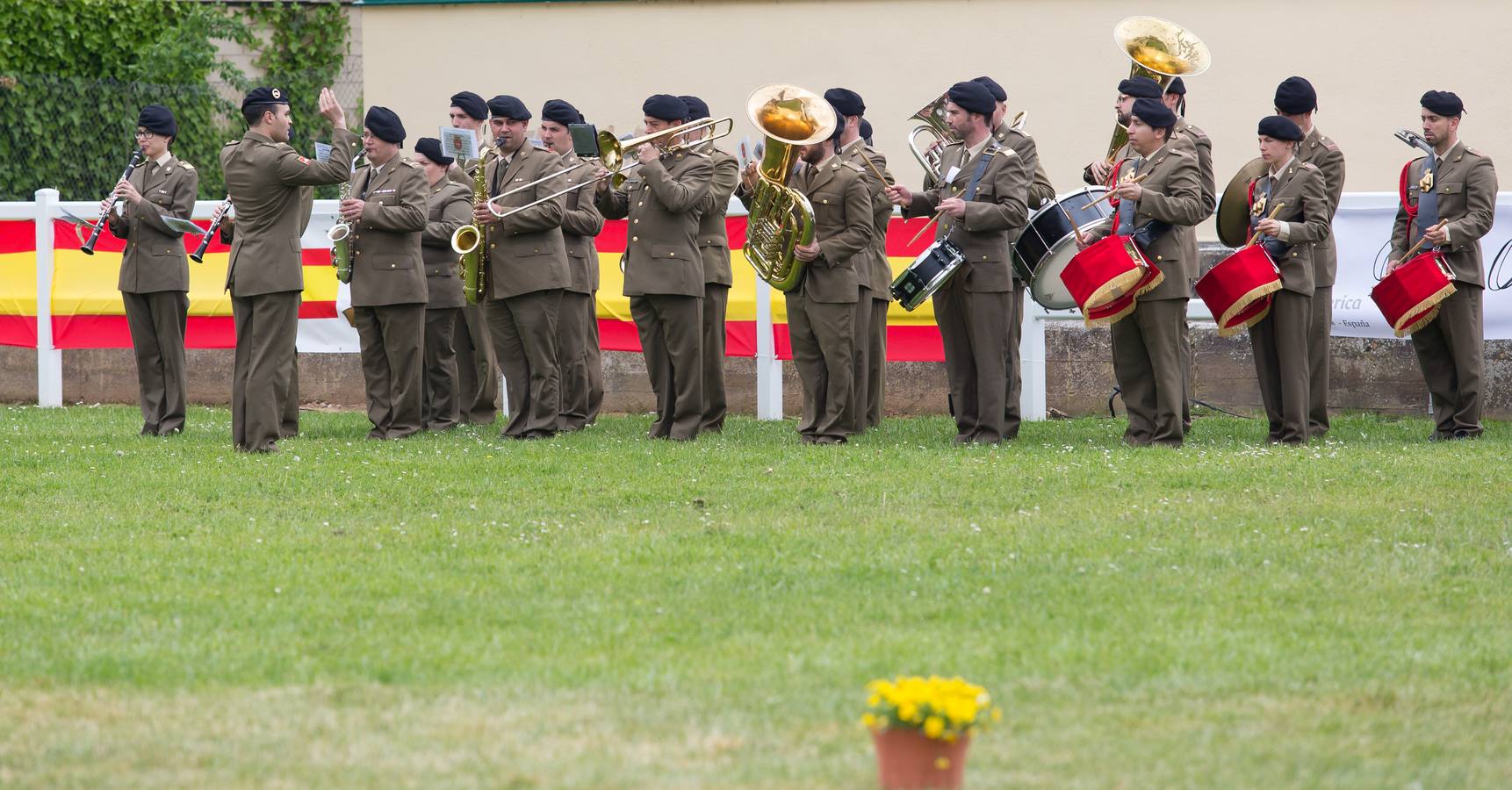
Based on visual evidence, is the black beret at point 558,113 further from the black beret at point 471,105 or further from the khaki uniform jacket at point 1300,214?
the khaki uniform jacket at point 1300,214

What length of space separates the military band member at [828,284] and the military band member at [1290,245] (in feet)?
7.66

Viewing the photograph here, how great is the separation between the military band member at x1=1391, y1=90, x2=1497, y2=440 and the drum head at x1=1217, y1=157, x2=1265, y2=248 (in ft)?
3.42

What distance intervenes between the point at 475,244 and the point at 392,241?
62 cm

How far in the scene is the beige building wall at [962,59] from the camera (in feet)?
50.0

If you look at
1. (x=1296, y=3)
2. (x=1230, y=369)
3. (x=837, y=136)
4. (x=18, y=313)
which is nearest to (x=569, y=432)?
(x=837, y=136)

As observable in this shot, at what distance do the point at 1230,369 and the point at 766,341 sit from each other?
132 inches

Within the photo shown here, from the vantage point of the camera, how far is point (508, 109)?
39.2ft

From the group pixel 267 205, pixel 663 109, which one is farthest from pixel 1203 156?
pixel 267 205

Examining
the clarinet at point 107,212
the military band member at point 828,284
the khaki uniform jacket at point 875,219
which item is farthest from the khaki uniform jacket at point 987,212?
the clarinet at point 107,212

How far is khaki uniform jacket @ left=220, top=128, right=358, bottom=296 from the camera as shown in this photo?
1086 centimetres

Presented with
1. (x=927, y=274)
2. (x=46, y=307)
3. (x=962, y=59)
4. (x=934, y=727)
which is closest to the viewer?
(x=934, y=727)

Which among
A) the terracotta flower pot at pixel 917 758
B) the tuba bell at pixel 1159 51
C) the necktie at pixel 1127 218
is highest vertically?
the tuba bell at pixel 1159 51

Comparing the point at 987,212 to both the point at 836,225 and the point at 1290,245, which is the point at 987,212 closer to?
the point at 836,225

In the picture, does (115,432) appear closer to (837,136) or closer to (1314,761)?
(837,136)
